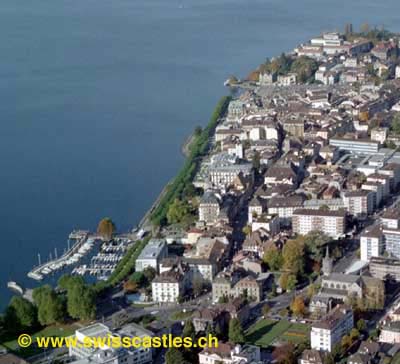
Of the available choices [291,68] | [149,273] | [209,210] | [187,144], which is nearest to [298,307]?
[149,273]

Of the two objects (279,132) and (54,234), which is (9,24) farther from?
(54,234)

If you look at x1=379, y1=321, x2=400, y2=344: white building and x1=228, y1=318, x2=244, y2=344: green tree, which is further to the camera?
x1=228, y1=318, x2=244, y2=344: green tree

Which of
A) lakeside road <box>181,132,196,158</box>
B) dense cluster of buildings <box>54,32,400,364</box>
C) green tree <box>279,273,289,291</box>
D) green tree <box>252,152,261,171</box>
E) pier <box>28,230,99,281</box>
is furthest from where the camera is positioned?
lakeside road <box>181,132,196,158</box>

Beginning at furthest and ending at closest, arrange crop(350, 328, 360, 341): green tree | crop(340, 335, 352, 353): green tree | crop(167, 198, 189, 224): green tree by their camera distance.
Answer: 1. crop(167, 198, 189, 224): green tree
2. crop(350, 328, 360, 341): green tree
3. crop(340, 335, 352, 353): green tree

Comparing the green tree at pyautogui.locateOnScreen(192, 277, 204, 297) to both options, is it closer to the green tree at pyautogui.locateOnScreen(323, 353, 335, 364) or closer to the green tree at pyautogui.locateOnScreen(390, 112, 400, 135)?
the green tree at pyautogui.locateOnScreen(323, 353, 335, 364)

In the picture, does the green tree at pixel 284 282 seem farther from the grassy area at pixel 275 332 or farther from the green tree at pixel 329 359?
the green tree at pixel 329 359

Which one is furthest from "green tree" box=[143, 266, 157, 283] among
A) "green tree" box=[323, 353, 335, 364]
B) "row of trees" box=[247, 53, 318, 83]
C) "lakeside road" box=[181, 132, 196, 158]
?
"row of trees" box=[247, 53, 318, 83]

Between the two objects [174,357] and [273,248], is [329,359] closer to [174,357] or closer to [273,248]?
[174,357]
